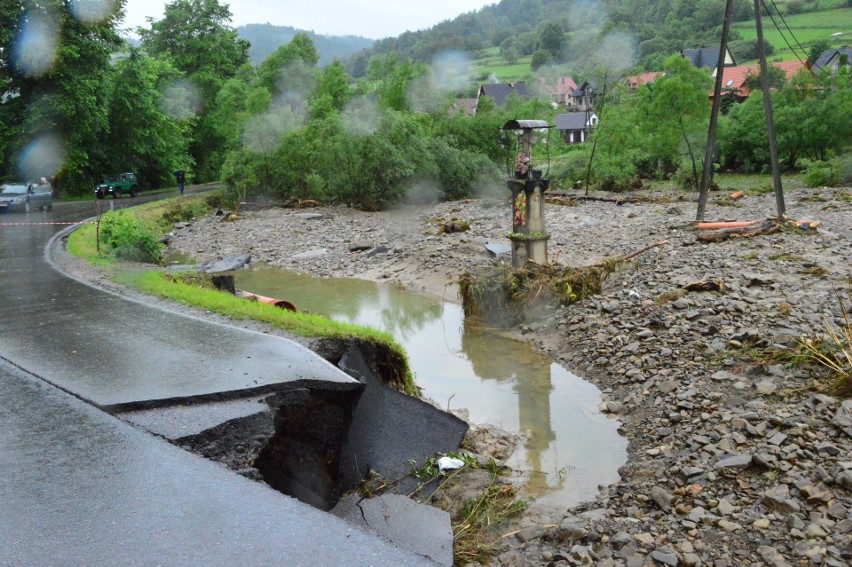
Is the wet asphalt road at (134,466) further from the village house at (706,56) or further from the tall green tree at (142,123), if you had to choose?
the village house at (706,56)

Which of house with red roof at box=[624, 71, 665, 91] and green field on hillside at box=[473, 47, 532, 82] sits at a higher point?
green field on hillside at box=[473, 47, 532, 82]

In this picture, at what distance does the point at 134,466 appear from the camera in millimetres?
4824

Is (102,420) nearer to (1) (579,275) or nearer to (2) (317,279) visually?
(1) (579,275)

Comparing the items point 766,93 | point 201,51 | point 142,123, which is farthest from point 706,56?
point 766,93

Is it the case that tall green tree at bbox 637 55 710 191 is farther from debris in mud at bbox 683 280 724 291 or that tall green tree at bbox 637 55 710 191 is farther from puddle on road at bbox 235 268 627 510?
debris in mud at bbox 683 280 724 291

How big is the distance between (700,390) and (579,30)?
100 metres

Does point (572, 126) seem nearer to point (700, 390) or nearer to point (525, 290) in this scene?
point (525, 290)

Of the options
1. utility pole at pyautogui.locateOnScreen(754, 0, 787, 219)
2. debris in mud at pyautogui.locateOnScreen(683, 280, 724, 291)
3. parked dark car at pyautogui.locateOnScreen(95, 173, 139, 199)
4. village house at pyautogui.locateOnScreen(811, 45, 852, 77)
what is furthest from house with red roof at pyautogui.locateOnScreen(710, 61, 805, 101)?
debris in mud at pyautogui.locateOnScreen(683, 280, 724, 291)

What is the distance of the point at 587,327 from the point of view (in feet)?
41.6

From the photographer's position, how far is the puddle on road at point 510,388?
26.7 ft

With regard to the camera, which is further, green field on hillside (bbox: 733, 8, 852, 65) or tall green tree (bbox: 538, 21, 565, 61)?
tall green tree (bbox: 538, 21, 565, 61)

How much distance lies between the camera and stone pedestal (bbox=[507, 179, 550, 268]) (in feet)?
48.7

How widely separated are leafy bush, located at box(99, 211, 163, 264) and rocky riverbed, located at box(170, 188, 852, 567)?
5017 mm

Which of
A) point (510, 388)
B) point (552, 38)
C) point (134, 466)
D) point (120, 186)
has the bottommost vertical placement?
point (510, 388)
